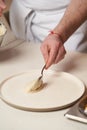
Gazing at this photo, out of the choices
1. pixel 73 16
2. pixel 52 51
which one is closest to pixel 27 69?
pixel 52 51

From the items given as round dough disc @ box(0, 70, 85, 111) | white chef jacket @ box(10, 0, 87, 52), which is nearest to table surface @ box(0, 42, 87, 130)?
round dough disc @ box(0, 70, 85, 111)

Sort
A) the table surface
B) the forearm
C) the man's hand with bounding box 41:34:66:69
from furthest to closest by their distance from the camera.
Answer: the forearm → the man's hand with bounding box 41:34:66:69 → the table surface

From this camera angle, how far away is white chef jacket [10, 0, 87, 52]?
4.17 feet

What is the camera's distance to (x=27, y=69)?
3.30 feet

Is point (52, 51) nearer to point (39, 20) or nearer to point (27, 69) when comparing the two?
point (27, 69)

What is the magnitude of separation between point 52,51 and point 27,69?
0.10 meters

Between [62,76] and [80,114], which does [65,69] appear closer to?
[62,76]

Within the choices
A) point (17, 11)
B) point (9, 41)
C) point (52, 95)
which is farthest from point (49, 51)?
point (17, 11)

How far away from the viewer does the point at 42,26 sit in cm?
133

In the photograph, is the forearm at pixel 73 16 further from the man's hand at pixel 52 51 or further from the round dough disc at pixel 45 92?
the round dough disc at pixel 45 92

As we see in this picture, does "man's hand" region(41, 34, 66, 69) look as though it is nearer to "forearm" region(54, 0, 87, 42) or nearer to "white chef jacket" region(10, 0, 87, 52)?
"forearm" region(54, 0, 87, 42)

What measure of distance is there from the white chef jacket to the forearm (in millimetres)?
117

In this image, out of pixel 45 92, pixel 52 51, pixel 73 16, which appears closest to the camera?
pixel 45 92

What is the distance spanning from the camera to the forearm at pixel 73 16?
A: 1.12 m
